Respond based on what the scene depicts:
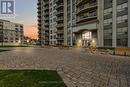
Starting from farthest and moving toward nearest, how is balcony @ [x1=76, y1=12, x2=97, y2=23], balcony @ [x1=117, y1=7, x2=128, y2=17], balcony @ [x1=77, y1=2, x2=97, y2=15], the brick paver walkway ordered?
balcony @ [x1=76, y1=12, x2=97, y2=23], balcony @ [x1=77, y1=2, x2=97, y2=15], balcony @ [x1=117, y1=7, x2=128, y2=17], the brick paver walkway

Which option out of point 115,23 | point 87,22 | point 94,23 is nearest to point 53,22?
point 87,22

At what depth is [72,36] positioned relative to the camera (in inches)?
2758

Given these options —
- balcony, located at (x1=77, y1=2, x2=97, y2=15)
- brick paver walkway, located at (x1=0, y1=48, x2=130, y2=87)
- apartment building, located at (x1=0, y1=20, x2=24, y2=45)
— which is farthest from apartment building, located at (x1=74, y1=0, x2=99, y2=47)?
A: apartment building, located at (x1=0, y1=20, x2=24, y2=45)

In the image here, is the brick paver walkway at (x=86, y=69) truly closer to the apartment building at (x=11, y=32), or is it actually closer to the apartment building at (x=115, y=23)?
the apartment building at (x=115, y=23)

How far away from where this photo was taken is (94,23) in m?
51.6

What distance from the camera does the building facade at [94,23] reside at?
41906 mm

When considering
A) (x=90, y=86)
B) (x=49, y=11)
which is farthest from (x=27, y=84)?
(x=49, y=11)

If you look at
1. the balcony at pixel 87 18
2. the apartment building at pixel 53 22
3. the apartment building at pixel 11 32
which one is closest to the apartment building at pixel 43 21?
the apartment building at pixel 53 22

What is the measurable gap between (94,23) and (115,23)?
330 inches

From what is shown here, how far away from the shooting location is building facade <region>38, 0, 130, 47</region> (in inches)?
1650

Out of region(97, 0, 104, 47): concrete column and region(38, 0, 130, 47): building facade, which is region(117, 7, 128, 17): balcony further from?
region(97, 0, 104, 47): concrete column

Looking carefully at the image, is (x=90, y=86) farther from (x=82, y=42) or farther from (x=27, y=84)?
(x=82, y=42)

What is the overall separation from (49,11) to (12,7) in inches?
2271

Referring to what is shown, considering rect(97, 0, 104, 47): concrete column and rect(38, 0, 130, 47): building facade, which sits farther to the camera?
rect(97, 0, 104, 47): concrete column
